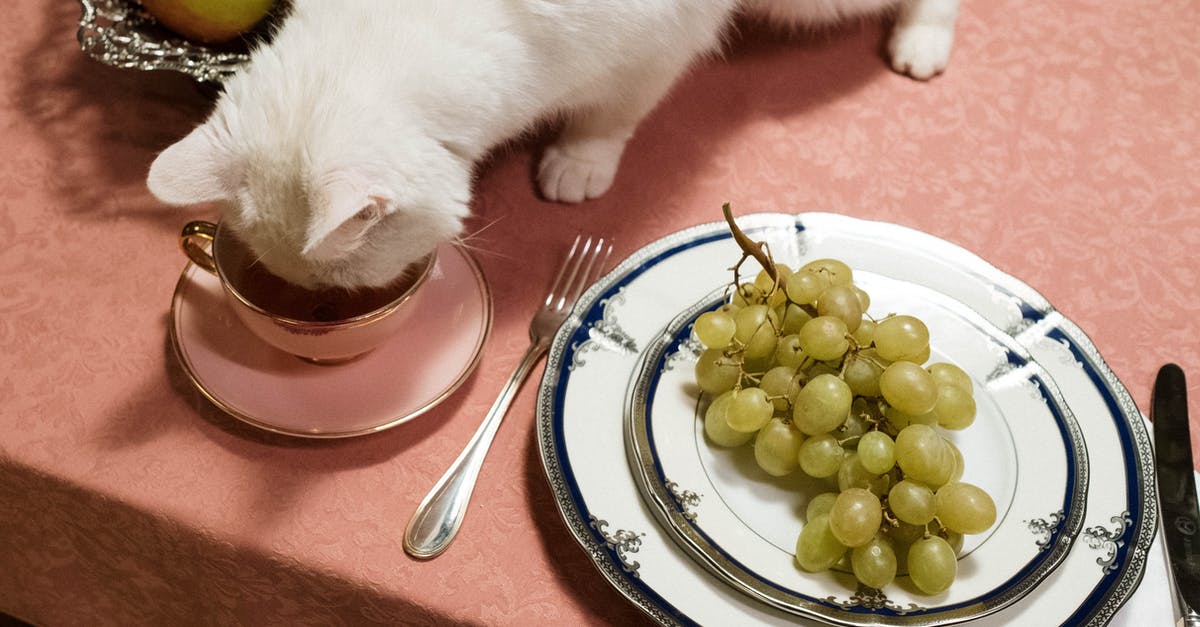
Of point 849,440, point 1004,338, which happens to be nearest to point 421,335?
point 849,440

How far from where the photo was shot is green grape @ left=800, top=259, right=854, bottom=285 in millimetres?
661

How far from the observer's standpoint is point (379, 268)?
0.67 m

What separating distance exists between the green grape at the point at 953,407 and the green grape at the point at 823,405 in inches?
2.7

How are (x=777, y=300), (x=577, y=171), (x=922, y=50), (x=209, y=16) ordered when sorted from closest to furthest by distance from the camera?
(x=777, y=300) → (x=209, y=16) → (x=577, y=171) → (x=922, y=50)

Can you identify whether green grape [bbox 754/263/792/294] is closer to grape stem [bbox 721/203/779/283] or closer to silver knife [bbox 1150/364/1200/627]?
grape stem [bbox 721/203/779/283]

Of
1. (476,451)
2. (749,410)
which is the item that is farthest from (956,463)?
Answer: (476,451)

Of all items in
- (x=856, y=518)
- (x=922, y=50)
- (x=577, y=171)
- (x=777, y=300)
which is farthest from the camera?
(x=922, y=50)

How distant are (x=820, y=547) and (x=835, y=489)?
62 millimetres

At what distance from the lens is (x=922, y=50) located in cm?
105

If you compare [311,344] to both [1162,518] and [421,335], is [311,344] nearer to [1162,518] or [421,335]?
[421,335]

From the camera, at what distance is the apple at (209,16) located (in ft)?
2.63

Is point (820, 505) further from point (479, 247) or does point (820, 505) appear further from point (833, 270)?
point (479, 247)

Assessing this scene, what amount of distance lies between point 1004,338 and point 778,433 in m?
0.23

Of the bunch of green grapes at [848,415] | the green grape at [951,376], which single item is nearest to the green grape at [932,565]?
the bunch of green grapes at [848,415]
